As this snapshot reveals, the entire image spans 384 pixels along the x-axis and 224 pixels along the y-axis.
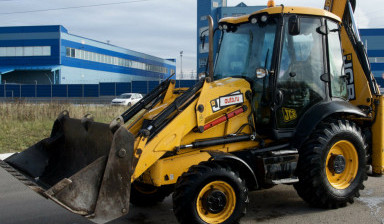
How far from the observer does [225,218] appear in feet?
15.4

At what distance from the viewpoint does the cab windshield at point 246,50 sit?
219 inches

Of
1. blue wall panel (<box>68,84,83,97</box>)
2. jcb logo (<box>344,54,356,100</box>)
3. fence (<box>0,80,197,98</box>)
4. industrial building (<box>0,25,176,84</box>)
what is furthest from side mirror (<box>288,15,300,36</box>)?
industrial building (<box>0,25,176,84</box>)

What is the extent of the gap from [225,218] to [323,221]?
54.1 inches

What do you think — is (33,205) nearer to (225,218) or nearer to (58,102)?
(225,218)

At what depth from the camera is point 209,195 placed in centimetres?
462

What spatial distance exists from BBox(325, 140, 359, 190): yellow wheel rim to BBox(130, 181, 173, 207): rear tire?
227 centimetres

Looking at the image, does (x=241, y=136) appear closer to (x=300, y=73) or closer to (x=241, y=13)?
(x=300, y=73)

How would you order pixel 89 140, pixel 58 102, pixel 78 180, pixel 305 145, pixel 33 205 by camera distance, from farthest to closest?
pixel 58 102, pixel 33 205, pixel 305 145, pixel 89 140, pixel 78 180

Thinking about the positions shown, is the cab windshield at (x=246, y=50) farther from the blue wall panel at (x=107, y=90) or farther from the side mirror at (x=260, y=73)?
the blue wall panel at (x=107, y=90)

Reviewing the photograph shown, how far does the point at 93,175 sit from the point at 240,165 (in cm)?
176

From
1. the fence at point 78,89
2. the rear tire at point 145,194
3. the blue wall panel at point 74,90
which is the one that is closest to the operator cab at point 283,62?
the rear tire at point 145,194

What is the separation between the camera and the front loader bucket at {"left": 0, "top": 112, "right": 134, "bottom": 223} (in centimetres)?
404

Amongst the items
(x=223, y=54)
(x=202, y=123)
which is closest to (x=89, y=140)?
(x=202, y=123)

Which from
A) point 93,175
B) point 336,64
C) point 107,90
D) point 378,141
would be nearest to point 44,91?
point 107,90
